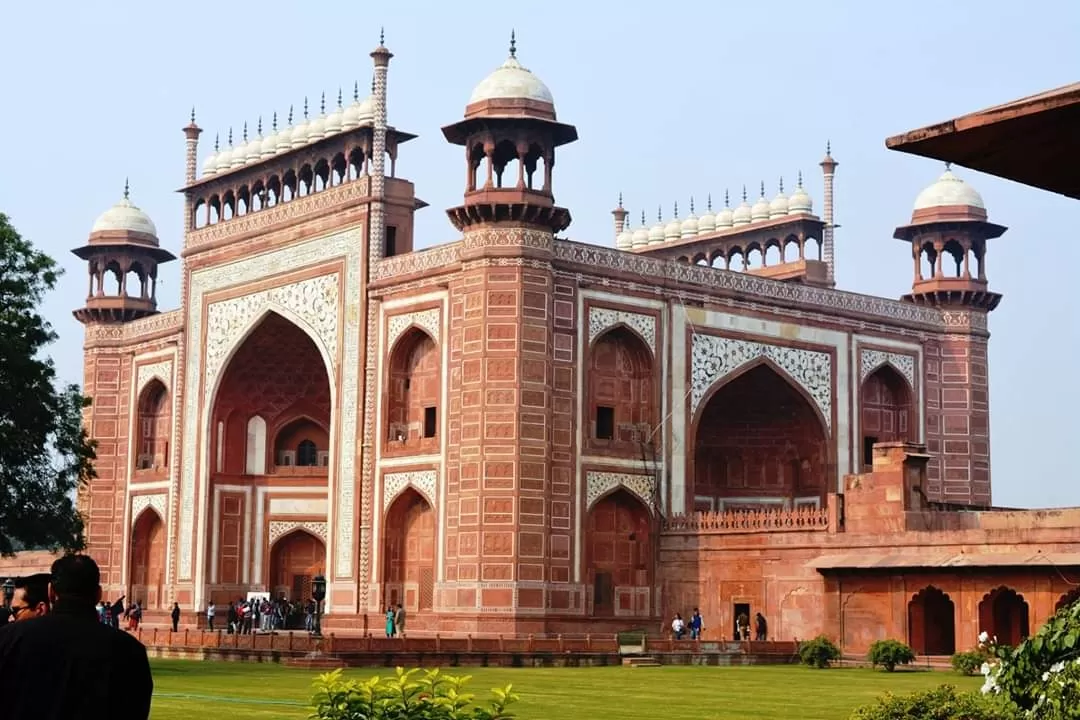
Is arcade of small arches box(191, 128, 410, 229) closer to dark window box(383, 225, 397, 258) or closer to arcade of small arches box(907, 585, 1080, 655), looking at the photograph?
dark window box(383, 225, 397, 258)

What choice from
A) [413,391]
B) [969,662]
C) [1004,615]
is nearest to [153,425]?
[413,391]

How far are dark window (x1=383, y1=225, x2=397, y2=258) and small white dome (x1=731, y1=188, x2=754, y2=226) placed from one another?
1013 centimetres

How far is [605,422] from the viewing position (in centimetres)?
2995

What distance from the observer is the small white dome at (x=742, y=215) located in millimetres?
→ 38656

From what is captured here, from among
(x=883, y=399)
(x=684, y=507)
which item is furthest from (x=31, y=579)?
(x=883, y=399)

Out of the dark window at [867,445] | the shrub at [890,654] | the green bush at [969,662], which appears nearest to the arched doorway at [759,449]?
the dark window at [867,445]

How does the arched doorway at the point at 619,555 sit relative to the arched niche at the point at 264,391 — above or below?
below

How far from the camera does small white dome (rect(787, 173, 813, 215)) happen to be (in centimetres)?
3781

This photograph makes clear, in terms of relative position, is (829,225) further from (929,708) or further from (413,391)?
(929,708)

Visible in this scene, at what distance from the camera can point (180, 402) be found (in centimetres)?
3644

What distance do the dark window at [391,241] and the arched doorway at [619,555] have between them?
6.16 m

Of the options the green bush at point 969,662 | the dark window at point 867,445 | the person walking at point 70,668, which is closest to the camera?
the person walking at point 70,668

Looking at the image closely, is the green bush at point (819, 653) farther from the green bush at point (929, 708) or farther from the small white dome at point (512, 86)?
the green bush at point (929, 708)

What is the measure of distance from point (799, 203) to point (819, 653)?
16102mm
